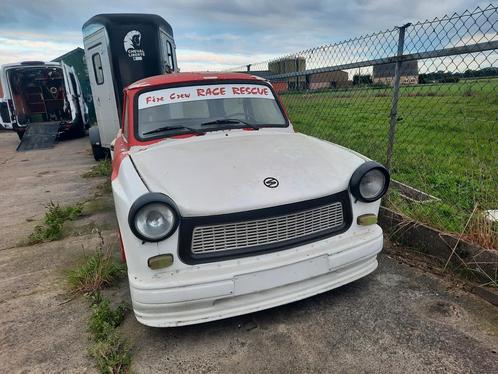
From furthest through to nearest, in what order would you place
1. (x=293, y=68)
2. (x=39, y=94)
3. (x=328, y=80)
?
(x=39, y=94) → (x=293, y=68) → (x=328, y=80)

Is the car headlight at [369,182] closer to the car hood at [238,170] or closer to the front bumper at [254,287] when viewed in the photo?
the car hood at [238,170]

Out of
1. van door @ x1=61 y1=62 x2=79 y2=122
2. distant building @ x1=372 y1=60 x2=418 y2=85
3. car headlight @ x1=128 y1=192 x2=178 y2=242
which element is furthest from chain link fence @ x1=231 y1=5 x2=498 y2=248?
van door @ x1=61 y1=62 x2=79 y2=122

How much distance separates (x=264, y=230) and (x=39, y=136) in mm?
11714

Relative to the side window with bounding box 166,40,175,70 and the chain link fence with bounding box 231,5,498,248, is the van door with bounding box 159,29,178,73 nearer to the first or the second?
the side window with bounding box 166,40,175,70

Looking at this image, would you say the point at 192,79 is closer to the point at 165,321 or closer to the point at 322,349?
the point at 165,321

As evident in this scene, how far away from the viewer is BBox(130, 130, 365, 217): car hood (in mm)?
2314

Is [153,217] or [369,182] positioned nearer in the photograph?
[153,217]

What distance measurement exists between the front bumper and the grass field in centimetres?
123

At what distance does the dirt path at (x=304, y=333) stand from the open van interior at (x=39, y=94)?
11382 millimetres

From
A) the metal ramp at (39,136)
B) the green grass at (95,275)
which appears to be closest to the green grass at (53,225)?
the green grass at (95,275)

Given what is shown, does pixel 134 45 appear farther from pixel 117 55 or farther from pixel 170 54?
pixel 170 54

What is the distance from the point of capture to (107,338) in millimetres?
2418

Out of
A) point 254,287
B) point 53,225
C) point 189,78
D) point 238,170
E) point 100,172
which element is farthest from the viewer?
point 100,172

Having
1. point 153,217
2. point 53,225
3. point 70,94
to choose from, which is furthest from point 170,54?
point 153,217
